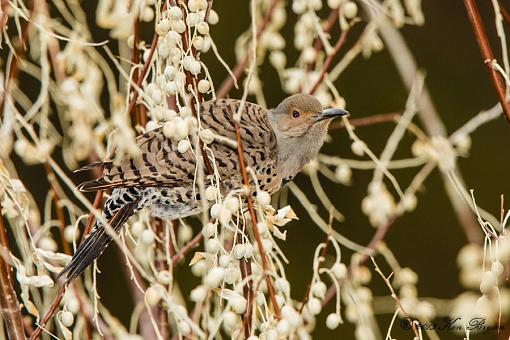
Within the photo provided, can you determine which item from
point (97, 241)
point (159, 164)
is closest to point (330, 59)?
point (159, 164)

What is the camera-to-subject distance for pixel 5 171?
4.78ft

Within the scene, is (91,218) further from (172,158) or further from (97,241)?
(172,158)

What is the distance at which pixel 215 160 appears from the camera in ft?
6.31

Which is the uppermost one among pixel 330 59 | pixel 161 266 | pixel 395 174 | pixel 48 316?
pixel 330 59

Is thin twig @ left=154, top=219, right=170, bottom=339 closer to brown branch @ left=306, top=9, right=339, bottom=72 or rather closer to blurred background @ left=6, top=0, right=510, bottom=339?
brown branch @ left=306, top=9, right=339, bottom=72

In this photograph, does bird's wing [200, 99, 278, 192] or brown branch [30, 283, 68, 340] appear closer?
brown branch [30, 283, 68, 340]

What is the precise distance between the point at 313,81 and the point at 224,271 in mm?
848

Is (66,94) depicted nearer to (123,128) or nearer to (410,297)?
(123,128)

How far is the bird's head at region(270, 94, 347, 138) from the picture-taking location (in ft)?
7.11

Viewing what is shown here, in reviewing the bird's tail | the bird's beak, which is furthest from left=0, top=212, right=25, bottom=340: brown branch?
the bird's beak

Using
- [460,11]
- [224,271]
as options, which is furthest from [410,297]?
[460,11]

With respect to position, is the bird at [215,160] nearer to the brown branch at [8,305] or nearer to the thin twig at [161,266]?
the thin twig at [161,266]

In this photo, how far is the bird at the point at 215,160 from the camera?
1917 mm

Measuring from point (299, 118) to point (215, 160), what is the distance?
0.34 m
